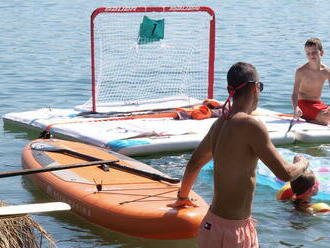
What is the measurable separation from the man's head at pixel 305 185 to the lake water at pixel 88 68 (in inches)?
7.9

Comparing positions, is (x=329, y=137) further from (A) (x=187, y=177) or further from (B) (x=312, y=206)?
(A) (x=187, y=177)

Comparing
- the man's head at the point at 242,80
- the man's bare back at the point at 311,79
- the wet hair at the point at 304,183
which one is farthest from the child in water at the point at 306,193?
the man's bare back at the point at 311,79

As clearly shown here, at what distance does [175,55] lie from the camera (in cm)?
1481

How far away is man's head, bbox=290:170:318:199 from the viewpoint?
7.56m

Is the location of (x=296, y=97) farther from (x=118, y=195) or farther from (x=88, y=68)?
(x=88, y=68)

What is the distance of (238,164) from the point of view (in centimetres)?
457

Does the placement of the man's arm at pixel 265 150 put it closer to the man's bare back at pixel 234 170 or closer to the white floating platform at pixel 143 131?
the man's bare back at pixel 234 170

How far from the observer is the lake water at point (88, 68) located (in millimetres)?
7398

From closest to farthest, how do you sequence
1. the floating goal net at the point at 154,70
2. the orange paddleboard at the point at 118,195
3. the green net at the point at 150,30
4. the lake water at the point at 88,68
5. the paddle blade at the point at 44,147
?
the orange paddleboard at the point at 118,195 < the lake water at the point at 88,68 < the paddle blade at the point at 44,147 < the green net at the point at 150,30 < the floating goal net at the point at 154,70

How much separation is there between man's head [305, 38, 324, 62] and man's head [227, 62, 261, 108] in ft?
20.1

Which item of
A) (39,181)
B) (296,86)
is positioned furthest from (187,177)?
(296,86)

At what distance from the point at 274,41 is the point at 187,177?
19.4 meters

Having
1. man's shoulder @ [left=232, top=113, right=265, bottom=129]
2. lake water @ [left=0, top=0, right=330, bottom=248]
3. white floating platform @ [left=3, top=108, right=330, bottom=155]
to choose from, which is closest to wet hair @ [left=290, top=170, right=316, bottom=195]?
lake water @ [left=0, top=0, right=330, bottom=248]

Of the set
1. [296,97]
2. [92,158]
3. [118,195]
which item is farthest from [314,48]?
[118,195]
